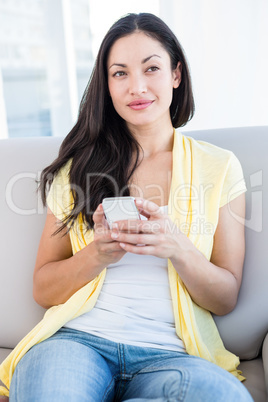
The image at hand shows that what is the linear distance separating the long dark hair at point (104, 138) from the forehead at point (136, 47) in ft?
0.05

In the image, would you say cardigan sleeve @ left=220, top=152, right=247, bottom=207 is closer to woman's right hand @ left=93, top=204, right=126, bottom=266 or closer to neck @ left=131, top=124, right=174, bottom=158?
neck @ left=131, top=124, right=174, bottom=158

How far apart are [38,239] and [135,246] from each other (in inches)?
18.5

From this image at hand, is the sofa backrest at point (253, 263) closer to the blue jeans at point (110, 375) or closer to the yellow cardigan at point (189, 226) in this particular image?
the yellow cardigan at point (189, 226)

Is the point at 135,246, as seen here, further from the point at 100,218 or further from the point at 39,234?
the point at 39,234

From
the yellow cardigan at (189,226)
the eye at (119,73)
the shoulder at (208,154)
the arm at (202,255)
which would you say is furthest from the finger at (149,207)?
the eye at (119,73)

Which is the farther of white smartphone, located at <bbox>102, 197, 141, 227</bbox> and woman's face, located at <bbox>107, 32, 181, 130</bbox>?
woman's face, located at <bbox>107, 32, 181, 130</bbox>

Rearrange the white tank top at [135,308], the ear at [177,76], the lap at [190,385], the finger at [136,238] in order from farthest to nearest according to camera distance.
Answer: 1. the ear at [177,76]
2. the white tank top at [135,308]
3. the finger at [136,238]
4. the lap at [190,385]

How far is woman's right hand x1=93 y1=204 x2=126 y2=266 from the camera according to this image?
103 cm

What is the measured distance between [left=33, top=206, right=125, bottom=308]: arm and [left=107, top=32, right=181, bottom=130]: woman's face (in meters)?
0.33

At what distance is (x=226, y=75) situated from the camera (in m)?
1.93

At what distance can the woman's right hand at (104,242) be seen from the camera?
103 cm

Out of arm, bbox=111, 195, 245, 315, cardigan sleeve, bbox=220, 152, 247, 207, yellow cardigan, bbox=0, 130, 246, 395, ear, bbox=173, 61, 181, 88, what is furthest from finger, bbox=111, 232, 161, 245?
ear, bbox=173, 61, 181, 88

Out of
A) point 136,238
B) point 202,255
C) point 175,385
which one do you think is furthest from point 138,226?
point 175,385

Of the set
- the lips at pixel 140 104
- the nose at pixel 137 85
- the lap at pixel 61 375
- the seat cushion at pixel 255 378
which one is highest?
the nose at pixel 137 85
